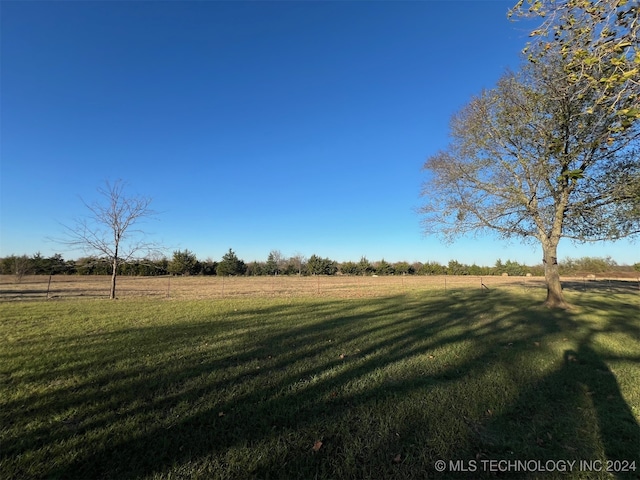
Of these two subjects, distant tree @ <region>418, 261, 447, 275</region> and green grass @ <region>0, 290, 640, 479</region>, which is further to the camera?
distant tree @ <region>418, 261, 447, 275</region>

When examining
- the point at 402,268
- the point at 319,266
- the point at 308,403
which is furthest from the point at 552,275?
the point at 402,268

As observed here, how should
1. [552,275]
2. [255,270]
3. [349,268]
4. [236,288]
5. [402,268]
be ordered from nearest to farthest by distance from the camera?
[552,275] < [236,288] < [255,270] < [349,268] < [402,268]

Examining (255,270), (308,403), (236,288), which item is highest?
(255,270)

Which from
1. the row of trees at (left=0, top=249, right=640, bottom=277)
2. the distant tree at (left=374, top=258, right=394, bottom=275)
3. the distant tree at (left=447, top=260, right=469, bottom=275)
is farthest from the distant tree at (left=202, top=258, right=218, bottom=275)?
the distant tree at (left=447, top=260, right=469, bottom=275)

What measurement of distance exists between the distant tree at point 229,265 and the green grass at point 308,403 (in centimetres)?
5666

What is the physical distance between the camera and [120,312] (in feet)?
38.2

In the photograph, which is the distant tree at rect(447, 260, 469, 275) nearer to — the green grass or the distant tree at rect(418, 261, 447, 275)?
the distant tree at rect(418, 261, 447, 275)

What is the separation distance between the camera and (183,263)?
193ft

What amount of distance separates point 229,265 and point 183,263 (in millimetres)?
8734

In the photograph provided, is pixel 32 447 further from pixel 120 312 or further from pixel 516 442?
pixel 120 312

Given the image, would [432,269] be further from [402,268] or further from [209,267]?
[209,267]

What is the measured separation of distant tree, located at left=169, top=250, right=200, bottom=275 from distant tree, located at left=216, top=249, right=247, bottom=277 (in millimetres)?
A: 4868

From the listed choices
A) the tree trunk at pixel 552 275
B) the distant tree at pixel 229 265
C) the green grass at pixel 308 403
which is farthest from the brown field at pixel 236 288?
the distant tree at pixel 229 265

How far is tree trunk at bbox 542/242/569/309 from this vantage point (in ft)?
42.2
